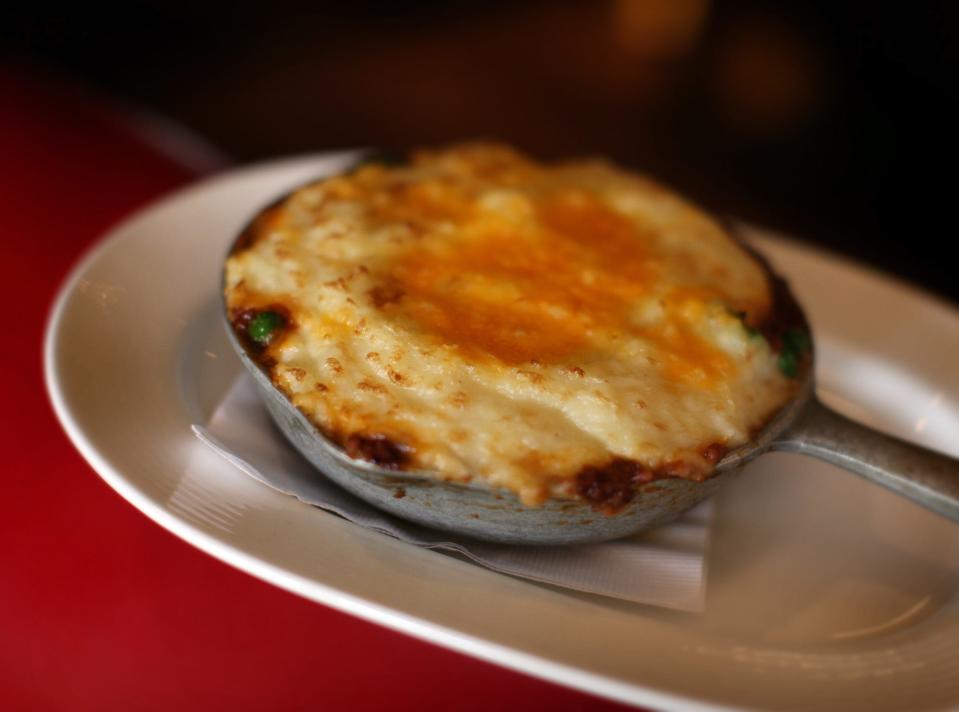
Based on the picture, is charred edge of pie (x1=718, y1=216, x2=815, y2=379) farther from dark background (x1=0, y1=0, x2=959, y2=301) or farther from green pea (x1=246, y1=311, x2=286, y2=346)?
dark background (x1=0, y1=0, x2=959, y2=301)

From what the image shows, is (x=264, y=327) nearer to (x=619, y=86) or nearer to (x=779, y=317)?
(x=779, y=317)

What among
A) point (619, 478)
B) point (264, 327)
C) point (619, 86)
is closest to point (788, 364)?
point (619, 478)

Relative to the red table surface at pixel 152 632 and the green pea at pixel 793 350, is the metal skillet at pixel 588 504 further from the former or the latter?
the red table surface at pixel 152 632

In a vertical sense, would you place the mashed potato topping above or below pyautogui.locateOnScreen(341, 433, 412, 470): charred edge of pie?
above

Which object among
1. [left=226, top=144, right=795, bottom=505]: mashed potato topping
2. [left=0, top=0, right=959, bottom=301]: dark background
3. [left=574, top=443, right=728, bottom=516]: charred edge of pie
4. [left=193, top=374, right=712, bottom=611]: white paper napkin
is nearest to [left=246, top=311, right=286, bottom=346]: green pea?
[left=226, top=144, right=795, bottom=505]: mashed potato topping

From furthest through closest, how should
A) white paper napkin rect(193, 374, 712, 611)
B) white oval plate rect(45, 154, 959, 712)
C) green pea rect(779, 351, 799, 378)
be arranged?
green pea rect(779, 351, 799, 378)
white paper napkin rect(193, 374, 712, 611)
white oval plate rect(45, 154, 959, 712)
